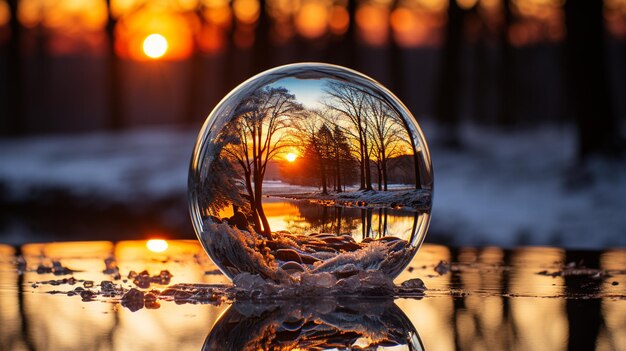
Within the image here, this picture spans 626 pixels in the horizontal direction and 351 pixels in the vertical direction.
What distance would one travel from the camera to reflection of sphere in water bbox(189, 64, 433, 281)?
3955mm

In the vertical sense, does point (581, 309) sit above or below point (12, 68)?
below

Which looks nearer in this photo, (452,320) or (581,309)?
(452,320)

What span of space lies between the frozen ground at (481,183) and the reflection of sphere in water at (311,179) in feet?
32.0

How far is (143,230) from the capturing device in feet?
56.0

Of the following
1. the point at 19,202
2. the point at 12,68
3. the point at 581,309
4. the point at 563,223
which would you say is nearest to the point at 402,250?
the point at 581,309

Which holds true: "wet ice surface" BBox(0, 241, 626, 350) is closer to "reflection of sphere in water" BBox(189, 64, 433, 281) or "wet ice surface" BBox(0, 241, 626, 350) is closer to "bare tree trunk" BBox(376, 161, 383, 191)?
"reflection of sphere in water" BBox(189, 64, 433, 281)

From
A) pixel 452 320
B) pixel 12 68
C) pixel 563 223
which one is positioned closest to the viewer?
pixel 452 320

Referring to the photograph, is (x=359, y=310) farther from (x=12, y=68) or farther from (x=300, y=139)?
Result: (x=12, y=68)

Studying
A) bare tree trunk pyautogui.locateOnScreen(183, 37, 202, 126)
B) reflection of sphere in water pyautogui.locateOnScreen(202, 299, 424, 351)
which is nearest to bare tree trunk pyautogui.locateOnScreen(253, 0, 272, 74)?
bare tree trunk pyautogui.locateOnScreen(183, 37, 202, 126)

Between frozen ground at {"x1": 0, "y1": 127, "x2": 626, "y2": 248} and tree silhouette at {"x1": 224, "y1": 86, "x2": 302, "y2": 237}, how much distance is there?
10.0 m

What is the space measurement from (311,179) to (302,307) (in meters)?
0.53

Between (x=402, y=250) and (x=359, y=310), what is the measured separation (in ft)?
1.80

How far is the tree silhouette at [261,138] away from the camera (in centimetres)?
400

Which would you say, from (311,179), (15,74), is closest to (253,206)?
(311,179)
